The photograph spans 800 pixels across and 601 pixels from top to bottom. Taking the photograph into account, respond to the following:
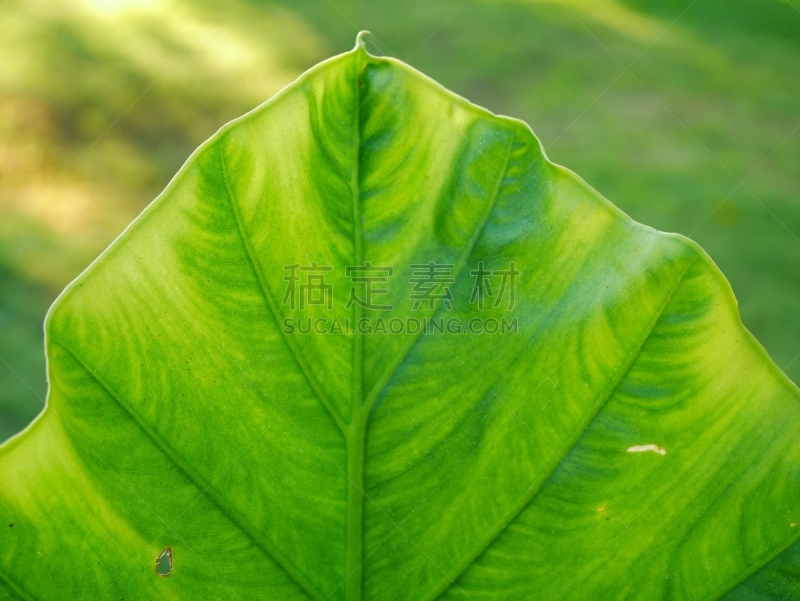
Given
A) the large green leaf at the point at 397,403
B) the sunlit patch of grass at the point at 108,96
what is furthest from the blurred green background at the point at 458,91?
the large green leaf at the point at 397,403

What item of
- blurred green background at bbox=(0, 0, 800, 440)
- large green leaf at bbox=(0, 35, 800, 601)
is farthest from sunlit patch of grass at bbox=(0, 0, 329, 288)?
large green leaf at bbox=(0, 35, 800, 601)

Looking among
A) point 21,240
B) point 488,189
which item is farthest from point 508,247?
point 21,240

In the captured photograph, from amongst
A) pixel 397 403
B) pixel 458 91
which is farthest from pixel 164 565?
pixel 458 91

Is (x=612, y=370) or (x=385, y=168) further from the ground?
(x=385, y=168)

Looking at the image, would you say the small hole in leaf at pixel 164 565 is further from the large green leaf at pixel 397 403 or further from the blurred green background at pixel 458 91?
the blurred green background at pixel 458 91

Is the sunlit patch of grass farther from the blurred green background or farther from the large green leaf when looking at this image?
the large green leaf

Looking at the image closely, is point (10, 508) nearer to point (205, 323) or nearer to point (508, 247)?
point (205, 323)

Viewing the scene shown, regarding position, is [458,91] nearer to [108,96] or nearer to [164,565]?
[108,96]
